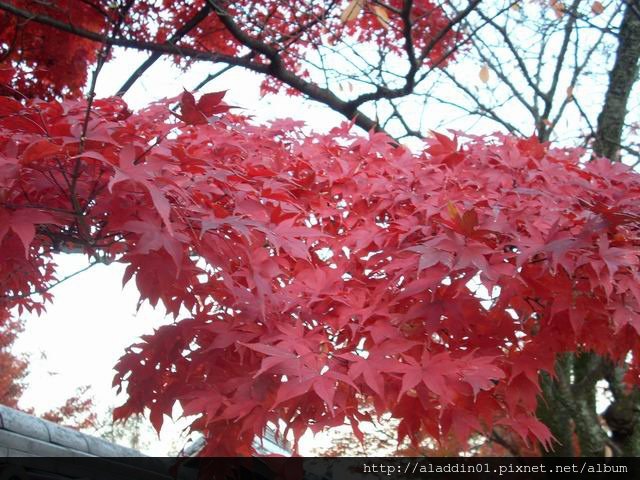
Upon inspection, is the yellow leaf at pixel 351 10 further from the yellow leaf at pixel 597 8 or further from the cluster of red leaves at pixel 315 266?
the yellow leaf at pixel 597 8

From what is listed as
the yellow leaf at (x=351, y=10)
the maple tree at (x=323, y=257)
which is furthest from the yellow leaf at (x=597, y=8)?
the maple tree at (x=323, y=257)

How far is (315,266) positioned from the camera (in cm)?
209

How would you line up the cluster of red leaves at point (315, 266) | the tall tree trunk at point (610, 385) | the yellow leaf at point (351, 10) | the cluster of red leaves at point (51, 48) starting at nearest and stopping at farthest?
1. the cluster of red leaves at point (315, 266)
2. the yellow leaf at point (351, 10)
3. the tall tree trunk at point (610, 385)
4. the cluster of red leaves at point (51, 48)

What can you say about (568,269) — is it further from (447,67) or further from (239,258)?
(447,67)

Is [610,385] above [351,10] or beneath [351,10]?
beneath

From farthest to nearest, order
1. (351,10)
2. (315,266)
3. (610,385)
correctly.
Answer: (610,385) < (351,10) < (315,266)

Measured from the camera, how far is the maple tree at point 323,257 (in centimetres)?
163

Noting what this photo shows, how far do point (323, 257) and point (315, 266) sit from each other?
0.52ft

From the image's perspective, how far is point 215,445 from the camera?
200 centimetres

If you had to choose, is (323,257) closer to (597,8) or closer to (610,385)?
(610,385)

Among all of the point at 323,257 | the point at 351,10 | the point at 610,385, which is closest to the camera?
the point at 323,257

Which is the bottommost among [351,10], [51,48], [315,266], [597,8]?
[315,266]

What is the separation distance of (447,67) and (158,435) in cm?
462

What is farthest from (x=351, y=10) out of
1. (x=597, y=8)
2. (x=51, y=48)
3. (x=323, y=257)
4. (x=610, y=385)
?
(x=610, y=385)
